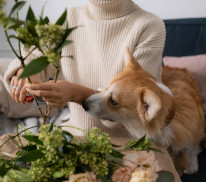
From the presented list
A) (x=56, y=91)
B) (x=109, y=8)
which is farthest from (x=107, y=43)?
(x=56, y=91)

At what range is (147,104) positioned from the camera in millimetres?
1058

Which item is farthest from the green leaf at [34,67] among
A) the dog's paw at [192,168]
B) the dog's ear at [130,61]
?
the dog's paw at [192,168]

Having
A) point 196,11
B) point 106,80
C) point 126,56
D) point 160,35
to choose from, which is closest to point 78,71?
point 106,80

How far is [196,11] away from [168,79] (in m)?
0.75

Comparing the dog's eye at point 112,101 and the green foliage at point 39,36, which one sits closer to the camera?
the green foliage at point 39,36

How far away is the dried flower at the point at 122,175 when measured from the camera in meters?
0.44

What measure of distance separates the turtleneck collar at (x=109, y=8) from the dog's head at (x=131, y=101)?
22 centimetres

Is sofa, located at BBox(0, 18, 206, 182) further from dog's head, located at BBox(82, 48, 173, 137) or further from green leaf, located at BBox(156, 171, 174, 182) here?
green leaf, located at BBox(156, 171, 174, 182)

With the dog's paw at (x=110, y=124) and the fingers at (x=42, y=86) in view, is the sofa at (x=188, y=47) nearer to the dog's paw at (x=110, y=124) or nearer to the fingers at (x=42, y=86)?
the dog's paw at (x=110, y=124)

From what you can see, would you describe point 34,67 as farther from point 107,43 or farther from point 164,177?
point 107,43

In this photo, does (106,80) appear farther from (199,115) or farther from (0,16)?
(0,16)

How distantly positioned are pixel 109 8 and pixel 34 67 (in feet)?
2.87

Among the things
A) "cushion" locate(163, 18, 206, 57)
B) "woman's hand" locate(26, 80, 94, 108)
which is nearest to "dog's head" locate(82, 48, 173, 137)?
"woman's hand" locate(26, 80, 94, 108)

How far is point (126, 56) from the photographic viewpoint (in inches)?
45.5
